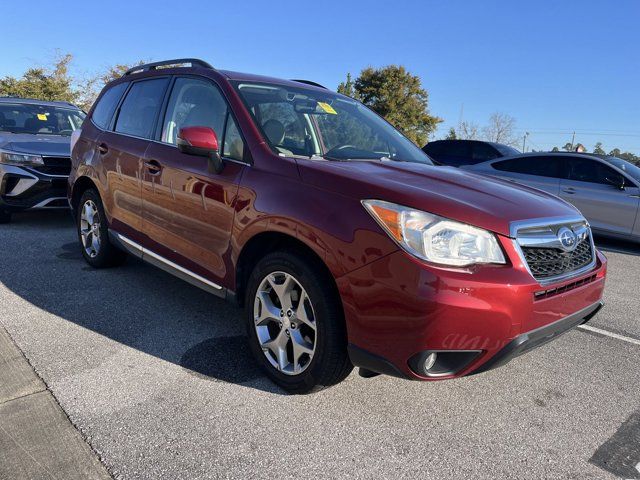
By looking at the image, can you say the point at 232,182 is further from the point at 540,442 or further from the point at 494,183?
the point at 540,442

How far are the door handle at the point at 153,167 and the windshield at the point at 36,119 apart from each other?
463 cm

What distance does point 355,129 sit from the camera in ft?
12.0

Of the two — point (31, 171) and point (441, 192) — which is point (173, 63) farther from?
point (31, 171)

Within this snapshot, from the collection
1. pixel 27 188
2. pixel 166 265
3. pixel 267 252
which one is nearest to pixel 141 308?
pixel 166 265

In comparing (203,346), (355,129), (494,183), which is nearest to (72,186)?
(203,346)

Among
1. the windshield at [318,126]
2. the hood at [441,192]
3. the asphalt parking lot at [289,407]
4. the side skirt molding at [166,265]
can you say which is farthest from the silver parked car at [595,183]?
the side skirt molding at [166,265]

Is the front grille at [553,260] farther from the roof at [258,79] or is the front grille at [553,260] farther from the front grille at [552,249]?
the roof at [258,79]

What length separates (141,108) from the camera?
4242 mm

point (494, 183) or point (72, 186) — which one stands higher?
point (494, 183)

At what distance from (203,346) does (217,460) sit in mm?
1221

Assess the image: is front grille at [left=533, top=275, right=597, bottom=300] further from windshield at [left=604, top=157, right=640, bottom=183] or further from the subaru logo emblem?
windshield at [left=604, top=157, right=640, bottom=183]

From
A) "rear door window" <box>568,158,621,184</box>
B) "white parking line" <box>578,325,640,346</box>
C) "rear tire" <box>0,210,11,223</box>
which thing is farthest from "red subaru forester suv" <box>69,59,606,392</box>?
"rear door window" <box>568,158,621,184</box>

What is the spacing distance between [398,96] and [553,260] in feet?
134

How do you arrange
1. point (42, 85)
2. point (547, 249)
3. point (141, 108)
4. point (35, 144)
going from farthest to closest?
point (42, 85)
point (35, 144)
point (141, 108)
point (547, 249)
